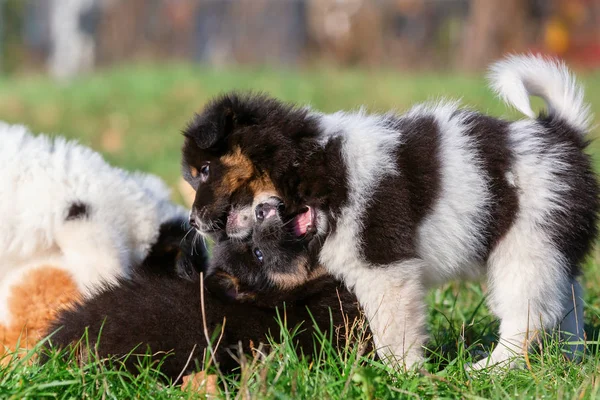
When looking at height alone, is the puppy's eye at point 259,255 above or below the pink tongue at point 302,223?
below

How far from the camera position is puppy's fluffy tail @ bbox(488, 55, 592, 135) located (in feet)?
13.7

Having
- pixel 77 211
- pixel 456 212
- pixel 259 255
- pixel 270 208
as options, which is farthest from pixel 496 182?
pixel 77 211

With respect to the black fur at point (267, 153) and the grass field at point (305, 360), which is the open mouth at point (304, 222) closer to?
the black fur at point (267, 153)

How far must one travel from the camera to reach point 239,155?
4062 mm

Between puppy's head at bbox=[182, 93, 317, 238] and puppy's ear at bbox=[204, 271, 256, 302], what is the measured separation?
0.76 feet

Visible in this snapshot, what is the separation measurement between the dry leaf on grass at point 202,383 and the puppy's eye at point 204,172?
1.08 metres

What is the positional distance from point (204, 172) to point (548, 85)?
1854 millimetres

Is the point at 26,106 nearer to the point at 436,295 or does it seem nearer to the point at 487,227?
the point at 436,295

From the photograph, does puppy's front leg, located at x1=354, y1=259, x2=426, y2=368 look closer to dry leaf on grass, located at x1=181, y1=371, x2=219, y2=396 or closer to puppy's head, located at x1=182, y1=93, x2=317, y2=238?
puppy's head, located at x1=182, y1=93, x2=317, y2=238

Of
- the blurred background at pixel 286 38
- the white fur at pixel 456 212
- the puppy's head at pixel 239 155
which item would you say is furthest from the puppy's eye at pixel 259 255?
the blurred background at pixel 286 38

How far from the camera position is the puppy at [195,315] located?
11.8 ft

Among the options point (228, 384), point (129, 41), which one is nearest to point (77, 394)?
point (228, 384)

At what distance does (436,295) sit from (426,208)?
141 centimetres

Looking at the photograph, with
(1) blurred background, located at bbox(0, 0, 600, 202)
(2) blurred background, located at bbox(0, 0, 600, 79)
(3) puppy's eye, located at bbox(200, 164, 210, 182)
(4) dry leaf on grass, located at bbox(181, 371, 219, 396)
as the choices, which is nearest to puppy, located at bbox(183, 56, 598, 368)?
(3) puppy's eye, located at bbox(200, 164, 210, 182)
